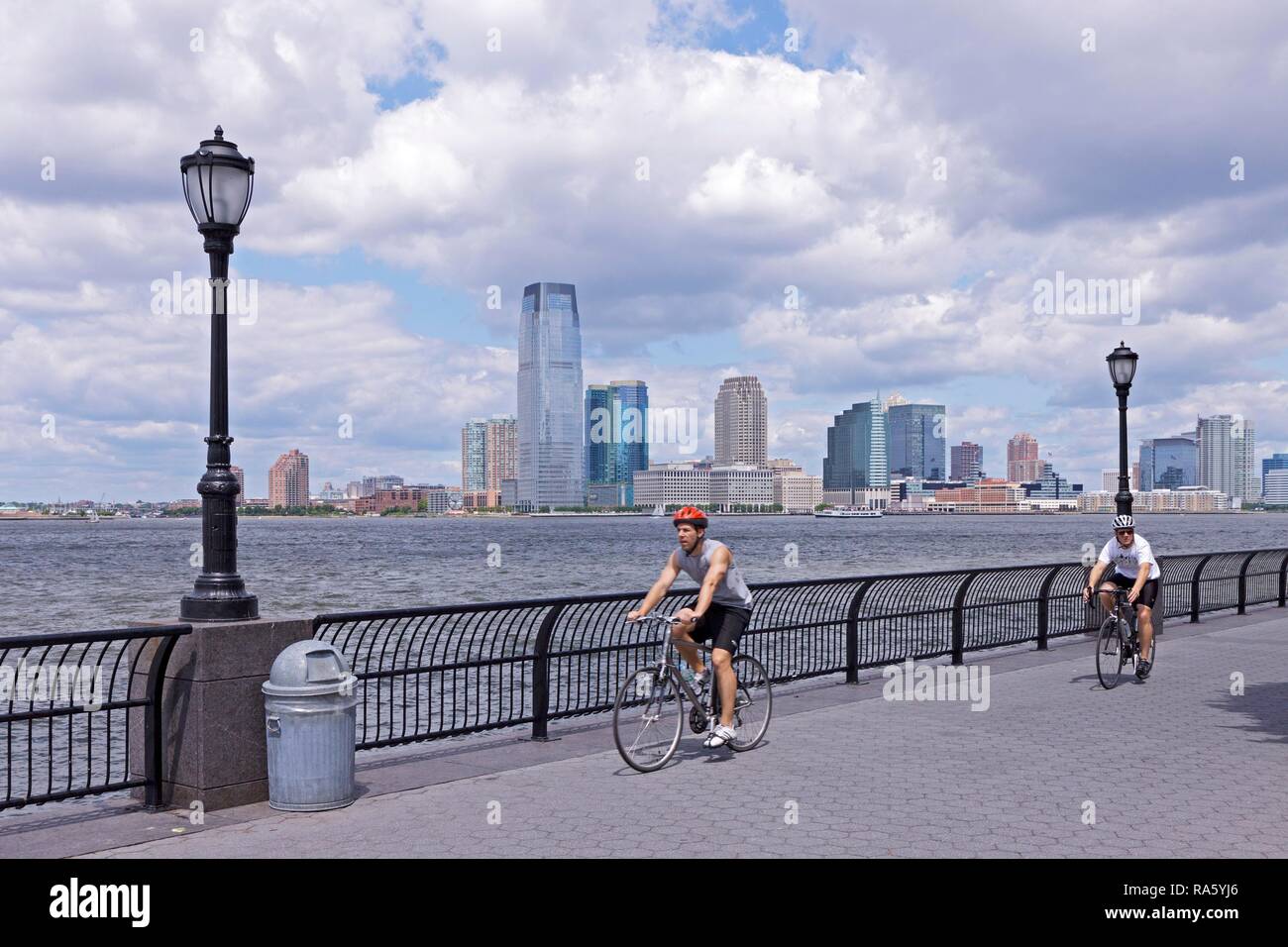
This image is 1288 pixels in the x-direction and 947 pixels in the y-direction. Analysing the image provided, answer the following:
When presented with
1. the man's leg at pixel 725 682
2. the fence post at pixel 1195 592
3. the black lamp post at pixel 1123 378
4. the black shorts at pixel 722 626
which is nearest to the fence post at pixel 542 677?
the black shorts at pixel 722 626

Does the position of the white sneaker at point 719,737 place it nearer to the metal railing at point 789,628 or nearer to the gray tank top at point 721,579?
the metal railing at point 789,628

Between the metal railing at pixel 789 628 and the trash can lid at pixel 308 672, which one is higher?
the trash can lid at pixel 308 672

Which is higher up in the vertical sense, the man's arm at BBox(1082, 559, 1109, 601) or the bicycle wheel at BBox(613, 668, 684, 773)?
the man's arm at BBox(1082, 559, 1109, 601)

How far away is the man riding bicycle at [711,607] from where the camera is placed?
9.12 meters

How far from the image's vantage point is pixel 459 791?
832cm

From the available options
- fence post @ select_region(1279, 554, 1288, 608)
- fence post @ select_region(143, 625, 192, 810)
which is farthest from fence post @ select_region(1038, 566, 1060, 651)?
fence post @ select_region(143, 625, 192, 810)

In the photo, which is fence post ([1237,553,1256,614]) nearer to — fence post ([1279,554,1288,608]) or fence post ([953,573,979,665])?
fence post ([1279,554,1288,608])

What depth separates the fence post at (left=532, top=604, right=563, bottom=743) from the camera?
1011 centimetres

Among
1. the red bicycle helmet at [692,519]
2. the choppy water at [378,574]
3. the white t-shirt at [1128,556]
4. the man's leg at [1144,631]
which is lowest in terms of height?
the choppy water at [378,574]

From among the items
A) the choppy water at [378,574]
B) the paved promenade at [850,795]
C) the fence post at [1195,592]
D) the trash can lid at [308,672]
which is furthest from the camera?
the choppy water at [378,574]

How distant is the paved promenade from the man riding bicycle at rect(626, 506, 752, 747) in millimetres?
581

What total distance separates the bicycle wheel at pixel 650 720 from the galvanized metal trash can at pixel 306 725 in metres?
2.08
